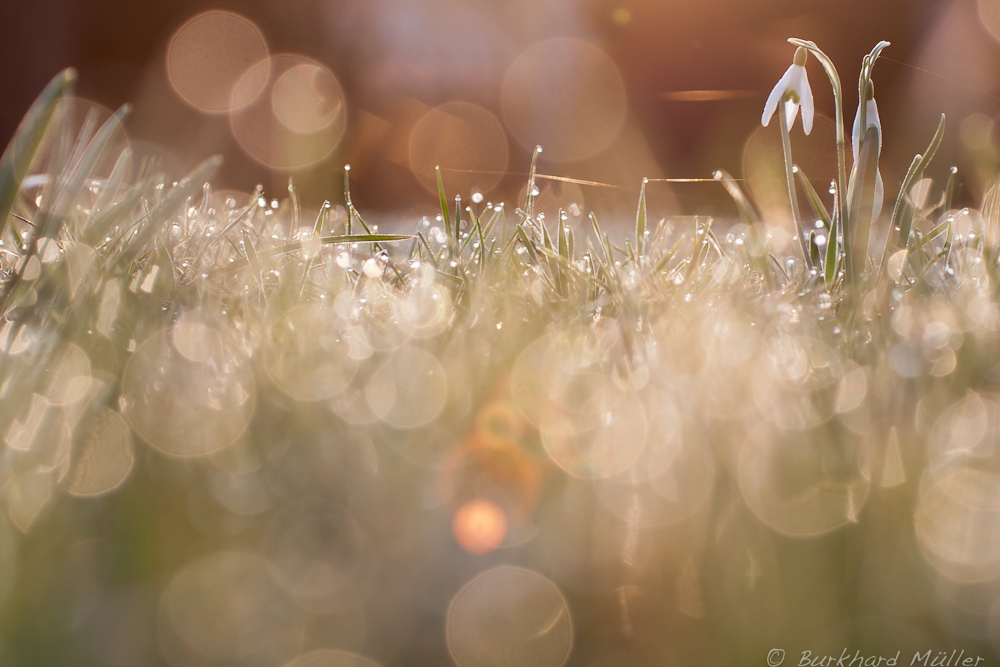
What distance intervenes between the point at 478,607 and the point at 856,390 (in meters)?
0.26

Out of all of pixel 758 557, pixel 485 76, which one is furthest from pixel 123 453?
pixel 485 76

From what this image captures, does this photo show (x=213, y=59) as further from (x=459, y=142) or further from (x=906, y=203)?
(x=906, y=203)

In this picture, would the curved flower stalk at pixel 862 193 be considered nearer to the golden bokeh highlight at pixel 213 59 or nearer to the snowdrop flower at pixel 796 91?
the snowdrop flower at pixel 796 91

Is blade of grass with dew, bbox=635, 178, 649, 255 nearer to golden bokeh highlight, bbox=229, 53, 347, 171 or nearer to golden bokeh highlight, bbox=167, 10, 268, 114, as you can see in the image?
golden bokeh highlight, bbox=229, 53, 347, 171

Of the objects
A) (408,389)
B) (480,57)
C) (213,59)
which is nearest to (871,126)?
(408,389)

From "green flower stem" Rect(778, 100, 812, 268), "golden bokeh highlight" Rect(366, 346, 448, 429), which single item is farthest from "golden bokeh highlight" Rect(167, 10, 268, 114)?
"golden bokeh highlight" Rect(366, 346, 448, 429)

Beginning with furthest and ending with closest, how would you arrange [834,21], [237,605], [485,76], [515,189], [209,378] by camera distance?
[485,76]
[515,189]
[834,21]
[209,378]
[237,605]

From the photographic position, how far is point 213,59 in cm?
444

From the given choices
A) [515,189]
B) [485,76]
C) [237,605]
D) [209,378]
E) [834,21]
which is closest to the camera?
[237,605]

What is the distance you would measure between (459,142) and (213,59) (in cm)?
172

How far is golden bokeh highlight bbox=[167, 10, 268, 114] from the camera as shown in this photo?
14.5 ft

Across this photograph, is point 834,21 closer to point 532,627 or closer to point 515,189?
point 515,189

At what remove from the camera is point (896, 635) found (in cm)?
34

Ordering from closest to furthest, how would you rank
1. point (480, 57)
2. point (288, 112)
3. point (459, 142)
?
point (288, 112) → point (459, 142) → point (480, 57)
